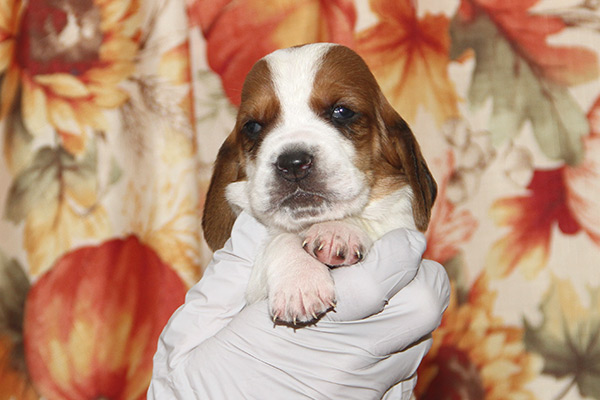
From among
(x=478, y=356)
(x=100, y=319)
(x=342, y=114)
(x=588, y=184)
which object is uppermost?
(x=342, y=114)

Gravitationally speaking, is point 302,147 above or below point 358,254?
above

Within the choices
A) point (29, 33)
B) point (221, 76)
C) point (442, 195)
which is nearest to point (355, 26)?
point (221, 76)

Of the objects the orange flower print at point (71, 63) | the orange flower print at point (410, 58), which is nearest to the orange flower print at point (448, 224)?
the orange flower print at point (410, 58)

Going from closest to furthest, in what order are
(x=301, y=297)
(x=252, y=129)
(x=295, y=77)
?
(x=301, y=297) < (x=295, y=77) < (x=252, y=129)

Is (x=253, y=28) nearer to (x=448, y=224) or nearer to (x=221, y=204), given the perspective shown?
(x=221, y=204)

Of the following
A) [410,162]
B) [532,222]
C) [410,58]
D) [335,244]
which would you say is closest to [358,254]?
[335,244]

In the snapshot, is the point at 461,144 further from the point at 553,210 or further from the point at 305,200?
the point at 305,200

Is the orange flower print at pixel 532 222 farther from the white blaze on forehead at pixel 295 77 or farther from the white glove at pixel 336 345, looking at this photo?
the white blaze on forehead at pixel 295 77
